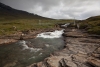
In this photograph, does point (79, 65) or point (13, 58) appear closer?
point (79, 65)

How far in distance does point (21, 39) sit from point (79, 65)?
52.5m

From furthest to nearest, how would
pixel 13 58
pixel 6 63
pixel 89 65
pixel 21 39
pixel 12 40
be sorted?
1. pixel 21 39
2. pixel 12 40
3. pixel 13 58
4. pixel 6 63
5. pixel 89 65

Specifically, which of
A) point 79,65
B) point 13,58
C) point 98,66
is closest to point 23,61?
point 13,58

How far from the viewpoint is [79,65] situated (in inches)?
1067

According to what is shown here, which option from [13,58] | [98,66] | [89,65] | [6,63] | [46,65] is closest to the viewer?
[98,66]

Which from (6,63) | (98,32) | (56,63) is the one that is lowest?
(6,63)

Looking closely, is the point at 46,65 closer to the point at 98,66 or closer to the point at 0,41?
the point at 98,66

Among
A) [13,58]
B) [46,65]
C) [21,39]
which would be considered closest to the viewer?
[46,65]

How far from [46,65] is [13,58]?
1617cm

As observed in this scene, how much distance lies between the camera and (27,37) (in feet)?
247

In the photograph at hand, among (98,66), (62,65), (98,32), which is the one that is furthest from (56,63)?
(98,32)

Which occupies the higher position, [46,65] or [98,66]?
[98,66]

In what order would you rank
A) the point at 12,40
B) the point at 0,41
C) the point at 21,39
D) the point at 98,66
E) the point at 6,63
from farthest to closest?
the point at 21,39, the point at 12,40, the point at 0,41, the point at 6,63, the point at 98,66

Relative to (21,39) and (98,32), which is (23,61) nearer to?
(21,39)
